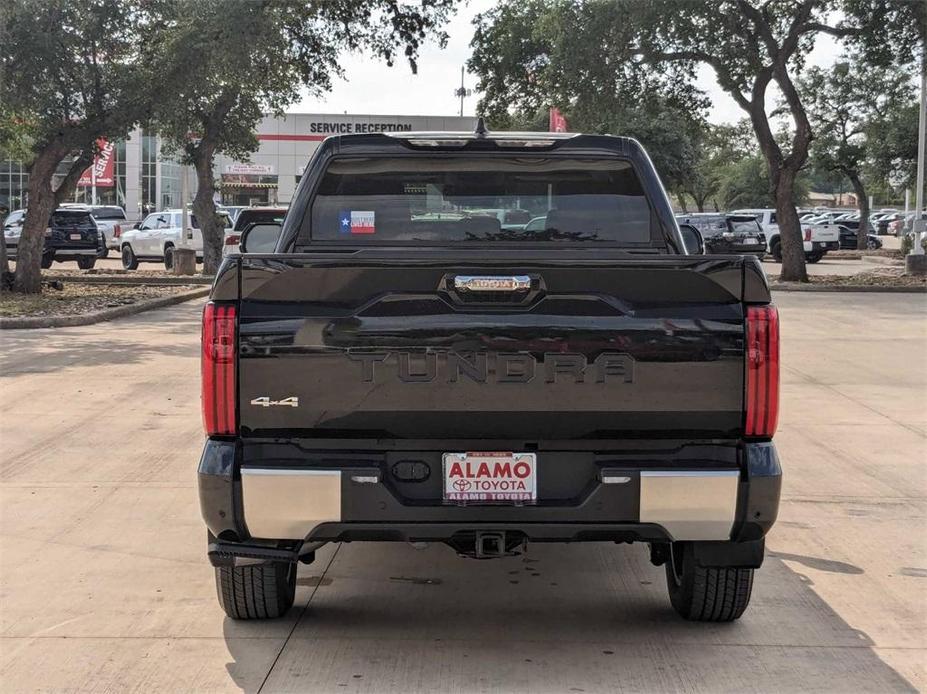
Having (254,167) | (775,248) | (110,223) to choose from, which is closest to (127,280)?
(110,223)

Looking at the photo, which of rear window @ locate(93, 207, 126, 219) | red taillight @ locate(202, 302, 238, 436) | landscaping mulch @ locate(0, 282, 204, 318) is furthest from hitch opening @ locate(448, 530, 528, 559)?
rear window @ locate(93, 207, 126, 219)

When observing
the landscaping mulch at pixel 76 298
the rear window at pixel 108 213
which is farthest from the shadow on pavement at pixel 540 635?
the rear window at pixel 108 213

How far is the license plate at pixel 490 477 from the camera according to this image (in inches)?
178

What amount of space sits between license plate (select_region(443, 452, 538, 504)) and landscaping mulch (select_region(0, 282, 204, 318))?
15.0 meters

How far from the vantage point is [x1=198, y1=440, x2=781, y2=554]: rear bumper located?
4457mm

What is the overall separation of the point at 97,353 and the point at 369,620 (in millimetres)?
10232

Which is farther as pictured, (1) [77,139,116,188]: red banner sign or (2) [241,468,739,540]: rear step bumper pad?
(1) [77,139,116,188]: red banner sign

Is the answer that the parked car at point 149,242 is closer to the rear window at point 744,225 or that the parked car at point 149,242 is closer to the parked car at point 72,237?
the parked car at point 72,237

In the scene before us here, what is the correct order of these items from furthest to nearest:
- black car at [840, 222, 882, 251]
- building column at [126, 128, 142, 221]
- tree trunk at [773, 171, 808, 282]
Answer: building column at [126, 128, 142, 221] < black car at [840, 222, 882, 251] < tree trunk at [773, 171, 808, 282]

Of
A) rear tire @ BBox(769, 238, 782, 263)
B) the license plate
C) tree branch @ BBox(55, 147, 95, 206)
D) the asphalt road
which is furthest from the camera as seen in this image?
rear tire @ BBox(769, 238, 782, 263)

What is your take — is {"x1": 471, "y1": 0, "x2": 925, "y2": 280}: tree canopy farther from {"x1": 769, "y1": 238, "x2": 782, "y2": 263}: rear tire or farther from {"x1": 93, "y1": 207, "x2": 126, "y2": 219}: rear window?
{"x1": 93, "y1": 207, "x2": 126, "y2": 219}: rear window

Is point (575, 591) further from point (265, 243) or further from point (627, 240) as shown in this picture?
point (265, 243)

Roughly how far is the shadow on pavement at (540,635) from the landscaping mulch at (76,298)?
13859 millimetres

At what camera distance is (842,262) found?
42969mm
